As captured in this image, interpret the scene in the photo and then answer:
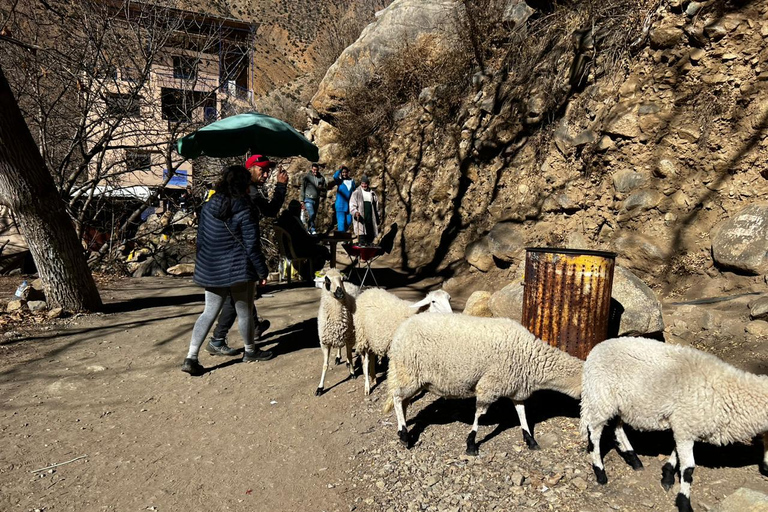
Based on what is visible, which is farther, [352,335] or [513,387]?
[352,335]

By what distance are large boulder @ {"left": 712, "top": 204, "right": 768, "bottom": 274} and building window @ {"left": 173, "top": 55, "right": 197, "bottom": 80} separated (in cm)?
1074

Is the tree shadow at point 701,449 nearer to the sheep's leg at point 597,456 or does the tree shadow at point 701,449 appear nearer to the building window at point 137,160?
the sheep's leg at point 597,456

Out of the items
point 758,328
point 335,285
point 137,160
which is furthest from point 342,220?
point 758,328

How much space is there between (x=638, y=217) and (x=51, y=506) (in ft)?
22.4

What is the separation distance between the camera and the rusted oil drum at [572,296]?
3770mm

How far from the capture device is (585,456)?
3.08 metres

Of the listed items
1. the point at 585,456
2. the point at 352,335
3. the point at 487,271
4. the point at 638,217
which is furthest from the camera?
the point at 487,271

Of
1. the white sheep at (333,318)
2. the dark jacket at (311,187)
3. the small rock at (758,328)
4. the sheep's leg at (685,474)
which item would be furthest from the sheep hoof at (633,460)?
the dark jacket at (311,187)

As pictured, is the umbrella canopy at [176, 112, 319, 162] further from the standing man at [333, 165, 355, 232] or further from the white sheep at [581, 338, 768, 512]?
the white sheep at [581, 338, 768, 512]

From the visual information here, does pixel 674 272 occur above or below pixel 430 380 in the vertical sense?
above

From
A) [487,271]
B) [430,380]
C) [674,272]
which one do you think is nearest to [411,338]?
[430,380]

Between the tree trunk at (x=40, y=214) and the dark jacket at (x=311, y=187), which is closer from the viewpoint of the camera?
the tree trunk at (x=40, y=214)

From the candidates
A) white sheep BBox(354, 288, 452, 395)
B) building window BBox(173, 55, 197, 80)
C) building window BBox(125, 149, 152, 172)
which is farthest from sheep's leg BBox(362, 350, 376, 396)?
building window BBox(173, 55, 197, 80)

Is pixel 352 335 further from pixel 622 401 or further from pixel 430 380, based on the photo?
pixel 622 401
